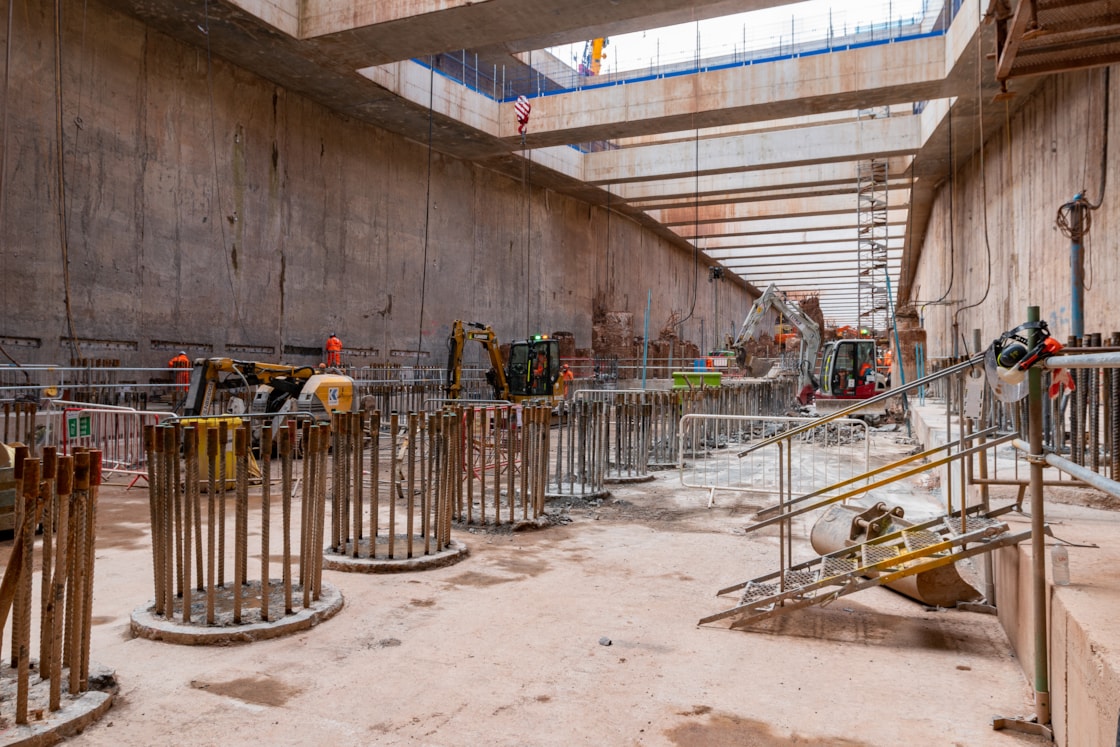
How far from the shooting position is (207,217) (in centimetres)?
1612

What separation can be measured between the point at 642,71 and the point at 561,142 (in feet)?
11.3

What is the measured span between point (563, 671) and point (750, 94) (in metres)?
17.0

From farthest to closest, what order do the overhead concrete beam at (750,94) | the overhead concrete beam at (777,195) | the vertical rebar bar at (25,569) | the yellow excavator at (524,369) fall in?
the overhead concrete beam at (777,195) → the yellow excavator at (524,369) → the overhead concrete beam at (750,94) → the vertical rebar bar at (25,569)

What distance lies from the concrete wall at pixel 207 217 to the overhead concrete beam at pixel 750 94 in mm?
4749

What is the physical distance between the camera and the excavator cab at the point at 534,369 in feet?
65.2

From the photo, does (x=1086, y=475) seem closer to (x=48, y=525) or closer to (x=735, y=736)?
(x=735, y=736)

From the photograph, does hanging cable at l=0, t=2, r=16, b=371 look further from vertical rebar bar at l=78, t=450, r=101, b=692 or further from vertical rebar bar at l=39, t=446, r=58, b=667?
vertical rebar bar at l=39, t=446, r=58, b=667

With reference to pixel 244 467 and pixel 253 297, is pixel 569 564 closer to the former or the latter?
pixel 244 467

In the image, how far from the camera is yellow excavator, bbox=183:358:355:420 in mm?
10961

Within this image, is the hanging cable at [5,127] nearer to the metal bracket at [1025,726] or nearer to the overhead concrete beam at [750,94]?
the overhead concrete beam at [750,94]

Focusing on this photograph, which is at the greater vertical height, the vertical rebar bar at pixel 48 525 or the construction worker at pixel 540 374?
the construction worker at pixel 540 374

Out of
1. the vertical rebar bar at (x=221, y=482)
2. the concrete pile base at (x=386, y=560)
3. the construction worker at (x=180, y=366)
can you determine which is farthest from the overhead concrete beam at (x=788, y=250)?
the vertical rebar bar at (x=221, y=482)

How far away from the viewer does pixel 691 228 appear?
121ft

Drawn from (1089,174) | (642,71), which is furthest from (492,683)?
(642,71)
